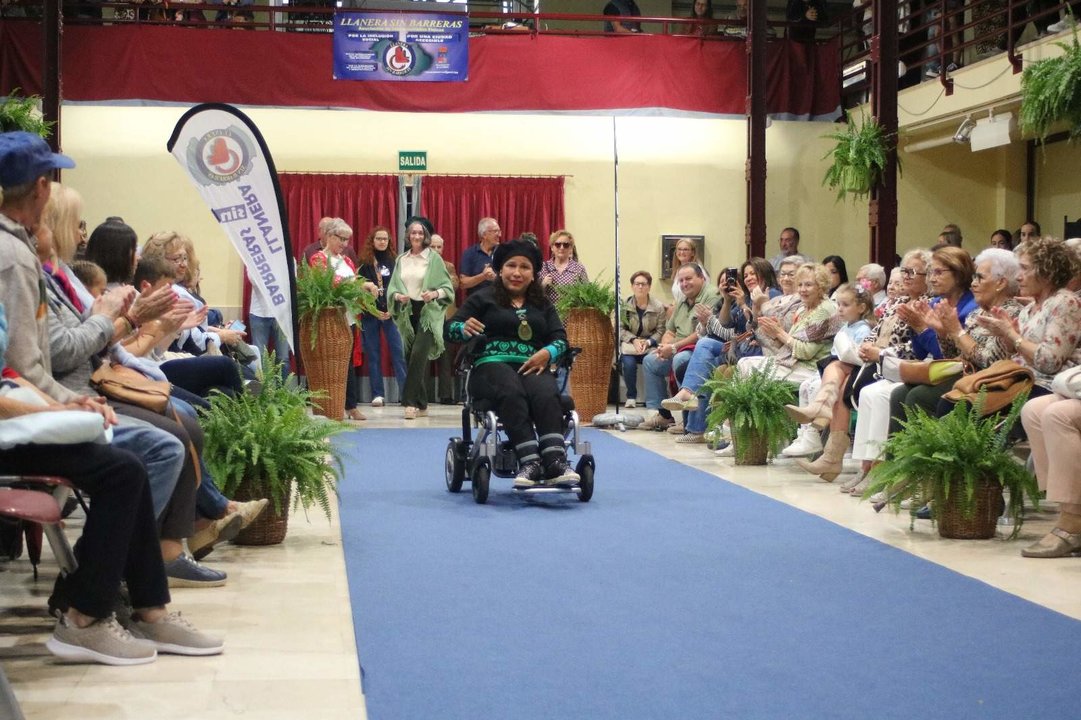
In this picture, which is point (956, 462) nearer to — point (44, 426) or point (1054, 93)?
point (44, 426)

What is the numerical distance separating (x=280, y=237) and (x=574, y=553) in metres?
2.39

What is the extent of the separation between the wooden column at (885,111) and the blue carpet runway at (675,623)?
194 inches

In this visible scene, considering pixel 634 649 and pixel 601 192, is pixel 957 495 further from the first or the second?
pixel 601 192

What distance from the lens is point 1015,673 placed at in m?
3.07

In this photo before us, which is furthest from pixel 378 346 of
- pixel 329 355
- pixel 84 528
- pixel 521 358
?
pixel 84 528

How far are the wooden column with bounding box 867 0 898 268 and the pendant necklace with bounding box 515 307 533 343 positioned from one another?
4.88 meters

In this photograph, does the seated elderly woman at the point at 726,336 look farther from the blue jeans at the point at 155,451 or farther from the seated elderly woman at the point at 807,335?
the blue jeans at the point at 155,451

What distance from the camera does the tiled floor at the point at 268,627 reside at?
112 inches

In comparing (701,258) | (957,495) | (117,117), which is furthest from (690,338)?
(117,117)

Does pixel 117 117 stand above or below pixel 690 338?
above

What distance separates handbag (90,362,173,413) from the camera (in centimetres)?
376

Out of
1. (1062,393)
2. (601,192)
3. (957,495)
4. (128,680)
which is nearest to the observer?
(128,680)

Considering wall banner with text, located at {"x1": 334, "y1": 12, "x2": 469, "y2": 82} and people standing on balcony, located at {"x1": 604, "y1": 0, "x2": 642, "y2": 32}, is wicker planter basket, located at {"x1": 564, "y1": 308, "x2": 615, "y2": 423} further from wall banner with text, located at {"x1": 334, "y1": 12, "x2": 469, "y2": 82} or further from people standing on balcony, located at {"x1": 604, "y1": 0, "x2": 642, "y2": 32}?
people standing on balcony, located at {"x1": 604, "y1": 0, "x2": 642, "y2": 32}

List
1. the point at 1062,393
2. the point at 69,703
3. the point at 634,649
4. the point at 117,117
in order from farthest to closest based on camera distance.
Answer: the point at 117,117 → the point at 1062,393 → the point at 634,649 → the point at 69,703
